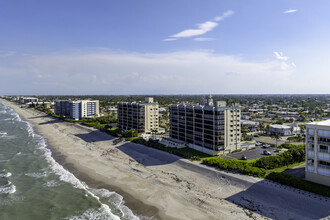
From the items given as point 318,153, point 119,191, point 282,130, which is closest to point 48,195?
point 119,191

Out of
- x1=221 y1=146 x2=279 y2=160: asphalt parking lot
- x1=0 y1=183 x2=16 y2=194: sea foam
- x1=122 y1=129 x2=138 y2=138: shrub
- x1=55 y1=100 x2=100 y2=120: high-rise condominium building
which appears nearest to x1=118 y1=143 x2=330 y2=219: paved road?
x1=221 y1=146 x2=279 y2=160: asphalt parking lot

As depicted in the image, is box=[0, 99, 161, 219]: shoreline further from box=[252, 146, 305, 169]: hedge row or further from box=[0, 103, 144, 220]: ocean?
box=[252, 146, 305, 169]: hedge row

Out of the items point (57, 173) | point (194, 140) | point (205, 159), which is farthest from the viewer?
point (194, 140)

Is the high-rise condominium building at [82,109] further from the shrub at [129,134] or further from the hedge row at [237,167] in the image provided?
the hedge row at [237,167]

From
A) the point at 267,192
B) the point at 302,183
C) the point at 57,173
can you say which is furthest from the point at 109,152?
the point at 302,183

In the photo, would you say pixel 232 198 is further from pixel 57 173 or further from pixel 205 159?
pixel 57 173

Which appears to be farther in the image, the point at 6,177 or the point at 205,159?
the point at 205,159
